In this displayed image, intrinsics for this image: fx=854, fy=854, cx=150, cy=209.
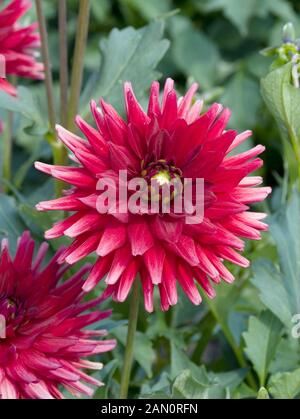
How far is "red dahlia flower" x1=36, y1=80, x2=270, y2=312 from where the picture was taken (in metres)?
0.54

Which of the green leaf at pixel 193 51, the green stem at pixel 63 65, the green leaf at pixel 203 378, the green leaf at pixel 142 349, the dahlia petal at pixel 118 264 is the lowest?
the green leaf at pixel 203 378

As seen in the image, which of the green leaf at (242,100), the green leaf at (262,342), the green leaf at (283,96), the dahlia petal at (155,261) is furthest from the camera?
the green leaf at (242,100)

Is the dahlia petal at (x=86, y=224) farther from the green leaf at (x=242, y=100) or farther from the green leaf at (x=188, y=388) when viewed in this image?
the green leaf at (x=242, y=100)

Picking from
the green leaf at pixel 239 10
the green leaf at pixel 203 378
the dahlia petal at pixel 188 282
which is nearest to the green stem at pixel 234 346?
the green leaf at pixel 203 378

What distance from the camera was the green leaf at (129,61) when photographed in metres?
0.80

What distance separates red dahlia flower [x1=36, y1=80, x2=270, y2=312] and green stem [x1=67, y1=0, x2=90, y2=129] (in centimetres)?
14

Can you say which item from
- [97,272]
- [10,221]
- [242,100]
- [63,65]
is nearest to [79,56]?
[63,65]

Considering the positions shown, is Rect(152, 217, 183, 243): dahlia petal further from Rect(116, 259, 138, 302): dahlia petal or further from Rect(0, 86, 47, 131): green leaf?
Rect(0, 86, 47, 131): green leaf

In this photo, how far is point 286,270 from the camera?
74cm

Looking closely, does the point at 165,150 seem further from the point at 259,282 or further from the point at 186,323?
the point at 186,323

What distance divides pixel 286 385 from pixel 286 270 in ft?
0.37

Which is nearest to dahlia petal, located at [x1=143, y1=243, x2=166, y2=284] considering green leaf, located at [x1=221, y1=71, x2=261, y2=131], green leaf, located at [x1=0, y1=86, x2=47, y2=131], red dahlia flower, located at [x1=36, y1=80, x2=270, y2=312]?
red dahlia flower, located at [x1=36, y1=80, x2=270, y2=312]

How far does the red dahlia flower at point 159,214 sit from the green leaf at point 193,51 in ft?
3.14
